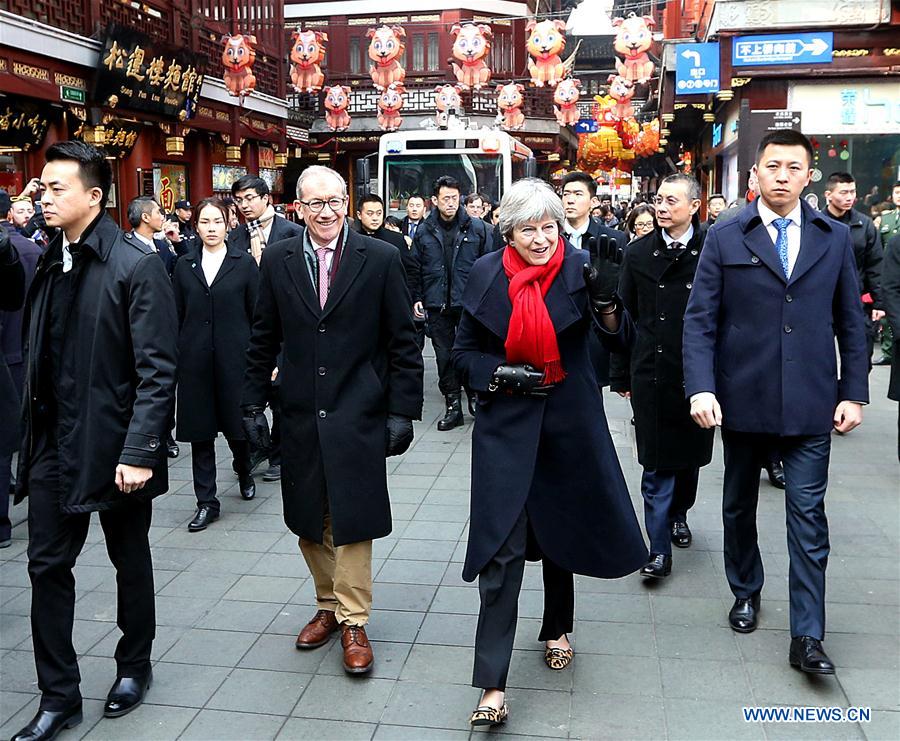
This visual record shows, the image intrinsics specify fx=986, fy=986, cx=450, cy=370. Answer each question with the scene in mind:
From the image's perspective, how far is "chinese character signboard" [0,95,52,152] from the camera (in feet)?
41.7

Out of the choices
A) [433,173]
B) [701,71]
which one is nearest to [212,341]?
[433,173]

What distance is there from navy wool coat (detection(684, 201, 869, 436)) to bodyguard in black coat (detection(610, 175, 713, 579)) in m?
0.79

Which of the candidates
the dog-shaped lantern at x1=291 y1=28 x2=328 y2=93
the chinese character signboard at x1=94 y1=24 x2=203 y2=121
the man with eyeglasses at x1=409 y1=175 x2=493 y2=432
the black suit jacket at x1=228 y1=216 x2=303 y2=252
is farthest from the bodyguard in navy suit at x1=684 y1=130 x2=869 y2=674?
the dog-shaped lantern at x1=291 y1=28 x2=328 y2=93

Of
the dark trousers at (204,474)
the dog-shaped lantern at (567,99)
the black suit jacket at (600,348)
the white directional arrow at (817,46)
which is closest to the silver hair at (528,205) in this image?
the black suit jacket at (600,348)

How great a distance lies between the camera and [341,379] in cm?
405

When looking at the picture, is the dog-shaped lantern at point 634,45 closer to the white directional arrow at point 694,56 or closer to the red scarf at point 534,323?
the white directional arrow at point 694,56

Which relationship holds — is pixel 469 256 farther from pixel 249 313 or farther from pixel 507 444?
pixel 507 444

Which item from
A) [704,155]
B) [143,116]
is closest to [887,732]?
[143,116]

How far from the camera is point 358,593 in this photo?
4.17 meters

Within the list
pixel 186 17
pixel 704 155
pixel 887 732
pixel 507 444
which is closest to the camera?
pixel 887 732

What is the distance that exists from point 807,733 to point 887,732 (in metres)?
0.28

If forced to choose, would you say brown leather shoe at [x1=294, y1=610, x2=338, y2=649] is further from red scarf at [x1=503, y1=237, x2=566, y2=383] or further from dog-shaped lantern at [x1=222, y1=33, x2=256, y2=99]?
dog-shaped lantern at [x1=222, y1=33, x2=256, y2=99]

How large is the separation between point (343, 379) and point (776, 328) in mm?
1809

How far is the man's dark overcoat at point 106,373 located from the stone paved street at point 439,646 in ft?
3.11
